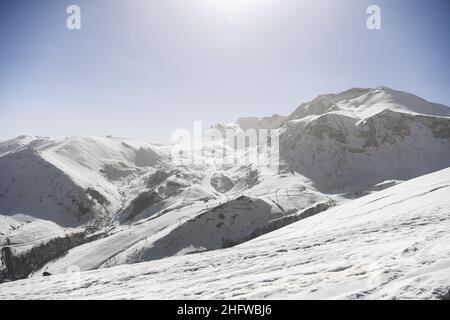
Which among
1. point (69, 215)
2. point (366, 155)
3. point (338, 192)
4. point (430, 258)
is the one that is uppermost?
point (430, 258)

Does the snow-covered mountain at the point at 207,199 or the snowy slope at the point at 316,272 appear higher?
the snowy slope at the point at 316,272

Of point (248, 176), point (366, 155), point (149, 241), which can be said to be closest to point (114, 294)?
point (149, 241)

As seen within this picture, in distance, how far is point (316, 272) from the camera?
11555mm

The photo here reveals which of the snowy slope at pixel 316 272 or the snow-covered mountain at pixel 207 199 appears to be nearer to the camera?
the snowy slope at pixel 316 272

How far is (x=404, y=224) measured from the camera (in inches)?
708

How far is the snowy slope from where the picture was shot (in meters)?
8.97

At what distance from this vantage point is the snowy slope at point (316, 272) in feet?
29.4

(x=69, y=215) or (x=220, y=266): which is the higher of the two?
(x=220, y=266)

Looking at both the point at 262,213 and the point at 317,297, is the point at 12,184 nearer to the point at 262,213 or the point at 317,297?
the point at 262,213

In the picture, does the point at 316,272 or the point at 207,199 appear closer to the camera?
the point at 316,272

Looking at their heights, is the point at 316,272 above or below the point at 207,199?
above

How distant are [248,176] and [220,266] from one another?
168 metres

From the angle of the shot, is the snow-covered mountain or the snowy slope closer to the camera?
the snowy slope

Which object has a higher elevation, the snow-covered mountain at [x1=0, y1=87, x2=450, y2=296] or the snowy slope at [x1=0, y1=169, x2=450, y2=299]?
the snowy slope at [x1=0, y1=169, x2=450, y2=299]
